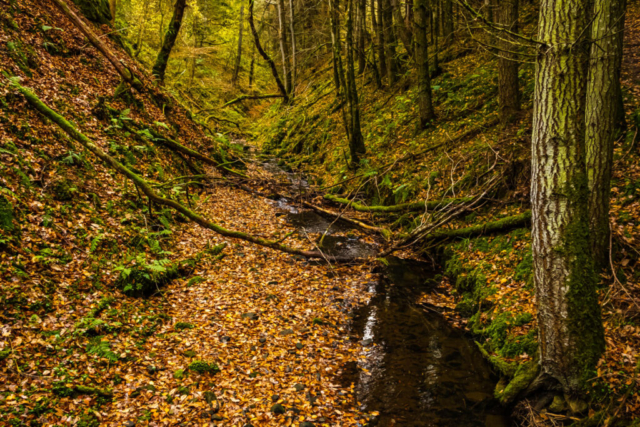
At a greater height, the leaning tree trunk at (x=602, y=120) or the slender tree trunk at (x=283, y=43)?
the slender tree trunk at (x=283, y=43)

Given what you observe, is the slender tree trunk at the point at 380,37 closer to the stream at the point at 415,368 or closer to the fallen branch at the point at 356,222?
the fallen branch at the point at 356,222

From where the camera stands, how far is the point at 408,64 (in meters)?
17.8

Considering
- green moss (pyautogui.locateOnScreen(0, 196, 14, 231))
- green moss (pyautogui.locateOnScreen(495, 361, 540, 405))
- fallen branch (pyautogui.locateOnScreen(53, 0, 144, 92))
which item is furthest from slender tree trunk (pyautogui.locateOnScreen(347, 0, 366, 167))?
green moss (pyautogui.locateOnScreen(0, 196, 14, 231))

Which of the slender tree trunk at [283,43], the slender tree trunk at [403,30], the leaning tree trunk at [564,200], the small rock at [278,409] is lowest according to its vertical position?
the small rock at [278,409]

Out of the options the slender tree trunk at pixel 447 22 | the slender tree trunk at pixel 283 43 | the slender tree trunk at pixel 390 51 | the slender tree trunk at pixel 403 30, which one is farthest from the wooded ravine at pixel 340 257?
the slender tree trunk at pixel 283 43

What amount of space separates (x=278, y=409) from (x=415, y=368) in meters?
2.45

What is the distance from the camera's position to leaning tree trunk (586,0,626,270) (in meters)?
5.59

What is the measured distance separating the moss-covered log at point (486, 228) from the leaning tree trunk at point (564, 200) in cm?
368

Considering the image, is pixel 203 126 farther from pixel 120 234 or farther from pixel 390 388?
pixel 390 388

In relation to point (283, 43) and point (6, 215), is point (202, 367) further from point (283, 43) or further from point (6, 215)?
point (283, 43)

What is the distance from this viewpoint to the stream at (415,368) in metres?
5.14

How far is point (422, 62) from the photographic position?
1295 centimetres

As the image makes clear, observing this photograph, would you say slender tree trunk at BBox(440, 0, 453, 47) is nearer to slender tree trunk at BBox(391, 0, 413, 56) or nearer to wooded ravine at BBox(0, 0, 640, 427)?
slender tree trunk at BBox(391, 0, 413, 56)

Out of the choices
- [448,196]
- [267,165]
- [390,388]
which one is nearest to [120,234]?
[390,388]
